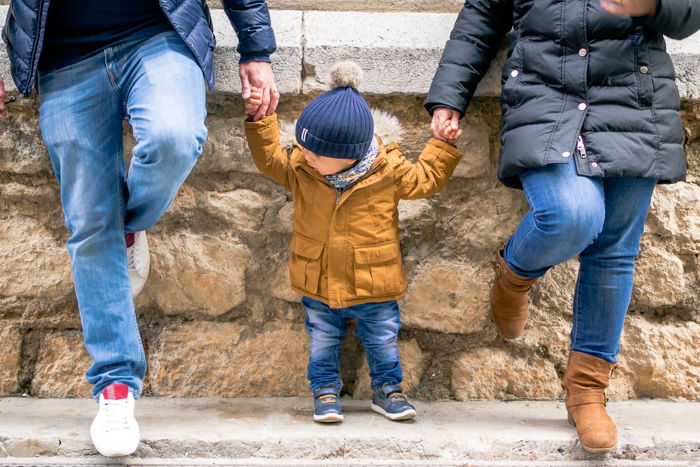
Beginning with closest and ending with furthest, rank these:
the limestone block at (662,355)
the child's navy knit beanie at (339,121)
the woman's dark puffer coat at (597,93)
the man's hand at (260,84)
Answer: the woman's dark puffer coat at (597,93)
the child's navy knit beanie at (339,121)
the man's hand at (260,84)
the limestone block at (662,355)

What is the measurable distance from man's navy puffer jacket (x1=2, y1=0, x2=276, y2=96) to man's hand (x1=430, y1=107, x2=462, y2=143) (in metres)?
0.55

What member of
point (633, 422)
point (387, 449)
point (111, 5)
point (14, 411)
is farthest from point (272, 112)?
point (633, 422)

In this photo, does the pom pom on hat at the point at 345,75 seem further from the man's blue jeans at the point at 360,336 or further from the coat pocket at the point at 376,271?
the man's blue jeans at the point at 360,336

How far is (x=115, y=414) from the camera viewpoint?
7.76 feet

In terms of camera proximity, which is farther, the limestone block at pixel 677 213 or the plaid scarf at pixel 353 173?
the limestone block at pixel 677 213

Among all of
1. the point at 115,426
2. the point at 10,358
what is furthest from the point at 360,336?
the point at 10,358

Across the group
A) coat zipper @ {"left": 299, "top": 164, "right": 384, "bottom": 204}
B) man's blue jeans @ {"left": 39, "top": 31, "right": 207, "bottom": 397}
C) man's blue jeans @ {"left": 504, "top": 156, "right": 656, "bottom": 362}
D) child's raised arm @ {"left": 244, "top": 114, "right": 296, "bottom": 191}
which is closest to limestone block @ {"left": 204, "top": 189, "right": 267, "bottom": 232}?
child's raised arm @ {"left": 244, "top": 114, "right": 296, "bottom": 191}

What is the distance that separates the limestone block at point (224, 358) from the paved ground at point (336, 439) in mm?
157

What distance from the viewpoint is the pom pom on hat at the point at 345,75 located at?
8.27ft

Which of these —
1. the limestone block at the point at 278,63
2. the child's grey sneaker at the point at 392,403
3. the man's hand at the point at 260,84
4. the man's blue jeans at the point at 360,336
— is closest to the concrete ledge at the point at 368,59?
the limestone block at the point at 278,63

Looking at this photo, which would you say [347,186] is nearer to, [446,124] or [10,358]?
[446,124]

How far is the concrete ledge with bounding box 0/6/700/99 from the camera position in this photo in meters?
2.70

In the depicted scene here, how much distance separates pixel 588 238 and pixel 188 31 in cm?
128

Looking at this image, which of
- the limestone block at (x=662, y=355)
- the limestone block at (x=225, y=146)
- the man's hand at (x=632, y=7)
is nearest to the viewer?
the man's hand at (x=632, y=7)
